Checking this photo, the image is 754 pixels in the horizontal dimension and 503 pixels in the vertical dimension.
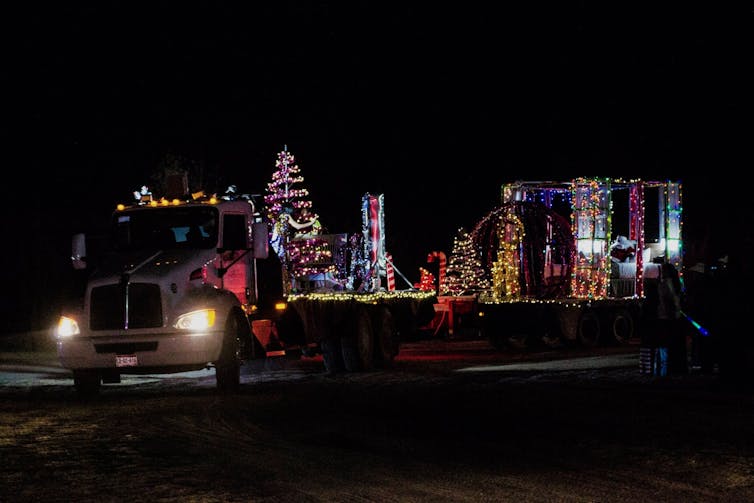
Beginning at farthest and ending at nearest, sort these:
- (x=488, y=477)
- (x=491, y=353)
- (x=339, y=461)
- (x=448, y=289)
Result: (x=448, y=289), (x=491, y=353), (x=339, y=461), (x=488, y=477)

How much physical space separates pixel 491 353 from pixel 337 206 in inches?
2177

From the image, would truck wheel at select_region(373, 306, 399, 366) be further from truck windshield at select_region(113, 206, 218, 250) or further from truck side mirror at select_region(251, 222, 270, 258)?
truck windshield at select_region(113, 206, 218, 250)

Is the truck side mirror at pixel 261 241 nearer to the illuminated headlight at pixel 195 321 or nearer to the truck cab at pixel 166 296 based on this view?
the truck cab at pixel 166 296

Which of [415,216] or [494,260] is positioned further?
[415,216]

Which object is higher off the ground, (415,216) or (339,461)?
(415,216)

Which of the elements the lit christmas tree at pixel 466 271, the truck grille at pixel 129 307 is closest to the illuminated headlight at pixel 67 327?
the truck grille at pixel 129 307

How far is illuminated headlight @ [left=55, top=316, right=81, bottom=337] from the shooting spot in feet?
53.7

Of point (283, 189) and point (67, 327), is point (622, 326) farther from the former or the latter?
point (283, 189)

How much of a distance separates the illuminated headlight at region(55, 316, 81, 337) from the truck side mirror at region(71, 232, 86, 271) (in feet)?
3.25

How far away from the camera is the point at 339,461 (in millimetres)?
10102

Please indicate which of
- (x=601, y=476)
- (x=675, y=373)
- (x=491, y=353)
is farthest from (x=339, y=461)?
(x=491, y=353)

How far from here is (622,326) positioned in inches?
1154

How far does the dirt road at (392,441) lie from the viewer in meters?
8.82

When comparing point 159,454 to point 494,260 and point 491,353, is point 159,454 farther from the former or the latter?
point 494,260
